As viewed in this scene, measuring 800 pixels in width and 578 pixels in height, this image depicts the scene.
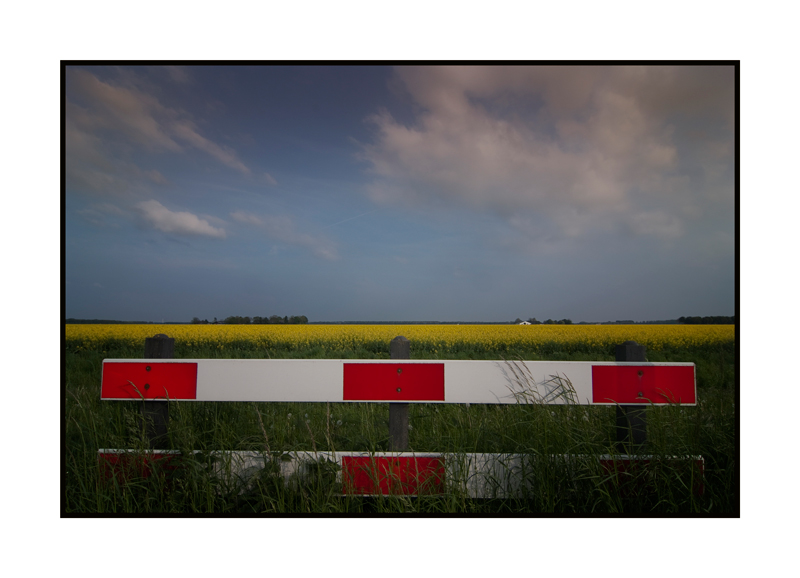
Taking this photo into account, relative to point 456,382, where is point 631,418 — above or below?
below

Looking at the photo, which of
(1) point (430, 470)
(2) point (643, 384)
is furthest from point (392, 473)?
(2) point (643, 384)

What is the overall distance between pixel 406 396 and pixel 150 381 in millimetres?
1609

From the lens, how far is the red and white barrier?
227cm

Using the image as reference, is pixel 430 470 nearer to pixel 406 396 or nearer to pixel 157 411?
pixel 406 396

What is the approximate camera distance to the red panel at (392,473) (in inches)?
87.7

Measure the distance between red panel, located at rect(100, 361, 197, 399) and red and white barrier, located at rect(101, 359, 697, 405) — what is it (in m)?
0.14

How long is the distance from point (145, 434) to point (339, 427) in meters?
1.60

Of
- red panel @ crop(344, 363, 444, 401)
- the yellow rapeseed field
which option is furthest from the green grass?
the yellow rapeseed field

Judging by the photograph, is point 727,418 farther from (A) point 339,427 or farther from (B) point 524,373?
(A) point 339,427

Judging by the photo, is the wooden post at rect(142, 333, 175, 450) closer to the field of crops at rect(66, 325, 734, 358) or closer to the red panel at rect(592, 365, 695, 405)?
the red panel at rect(592, 365, 695, 405)

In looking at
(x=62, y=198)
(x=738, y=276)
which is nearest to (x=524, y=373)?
(x=738, y=276)

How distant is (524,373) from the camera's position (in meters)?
2.31

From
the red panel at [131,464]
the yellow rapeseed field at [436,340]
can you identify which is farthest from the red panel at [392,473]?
the yellow rapeseed field at [436,340]

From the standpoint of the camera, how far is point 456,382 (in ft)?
7.52
